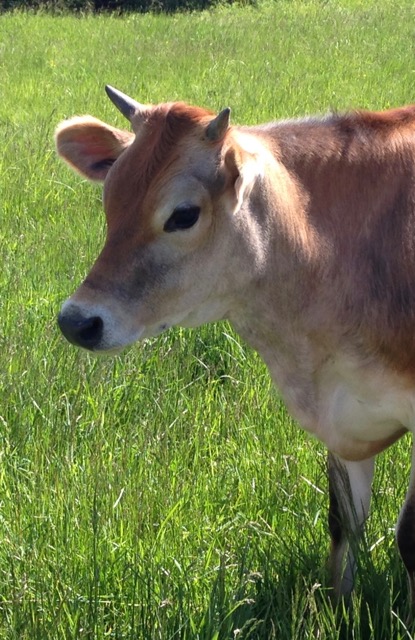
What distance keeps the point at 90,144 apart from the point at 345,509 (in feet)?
4.41

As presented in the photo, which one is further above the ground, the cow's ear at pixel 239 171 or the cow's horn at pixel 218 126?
the cow's horn at pixel 218 126

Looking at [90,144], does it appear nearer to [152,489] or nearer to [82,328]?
[82,328]

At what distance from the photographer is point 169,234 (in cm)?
244

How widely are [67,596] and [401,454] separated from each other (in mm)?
1300

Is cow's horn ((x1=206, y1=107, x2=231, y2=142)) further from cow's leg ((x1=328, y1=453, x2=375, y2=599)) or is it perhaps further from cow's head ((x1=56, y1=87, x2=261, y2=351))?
cow's leg ((x1=328, y1=453, x2=375, y2=599))

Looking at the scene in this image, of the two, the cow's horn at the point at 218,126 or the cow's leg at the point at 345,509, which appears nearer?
the cow's horn at the point at 218,126

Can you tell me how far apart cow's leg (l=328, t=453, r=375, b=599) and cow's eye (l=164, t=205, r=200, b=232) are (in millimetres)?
931

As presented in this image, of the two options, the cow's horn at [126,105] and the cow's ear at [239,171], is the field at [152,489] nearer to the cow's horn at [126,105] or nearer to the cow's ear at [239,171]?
the cow's ear at [239,171]

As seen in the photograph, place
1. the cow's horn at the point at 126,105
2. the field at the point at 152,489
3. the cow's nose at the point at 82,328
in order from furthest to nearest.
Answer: the cow's horn at the point at 126,105 → the field at the point at 152,489 → the cow's nose at the point at 82,328

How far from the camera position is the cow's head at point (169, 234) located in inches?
95.0

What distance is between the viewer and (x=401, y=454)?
3334mm

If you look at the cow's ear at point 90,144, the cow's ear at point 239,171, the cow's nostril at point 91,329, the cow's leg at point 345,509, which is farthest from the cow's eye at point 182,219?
the cow's leg at point 345,509

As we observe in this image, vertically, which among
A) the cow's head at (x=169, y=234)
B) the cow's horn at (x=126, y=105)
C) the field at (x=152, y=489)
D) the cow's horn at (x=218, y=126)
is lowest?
the field at (x=152, y=489)

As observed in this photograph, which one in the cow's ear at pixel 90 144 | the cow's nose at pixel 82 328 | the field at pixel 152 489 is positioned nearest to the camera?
the cow's nose at pixel 82 328
